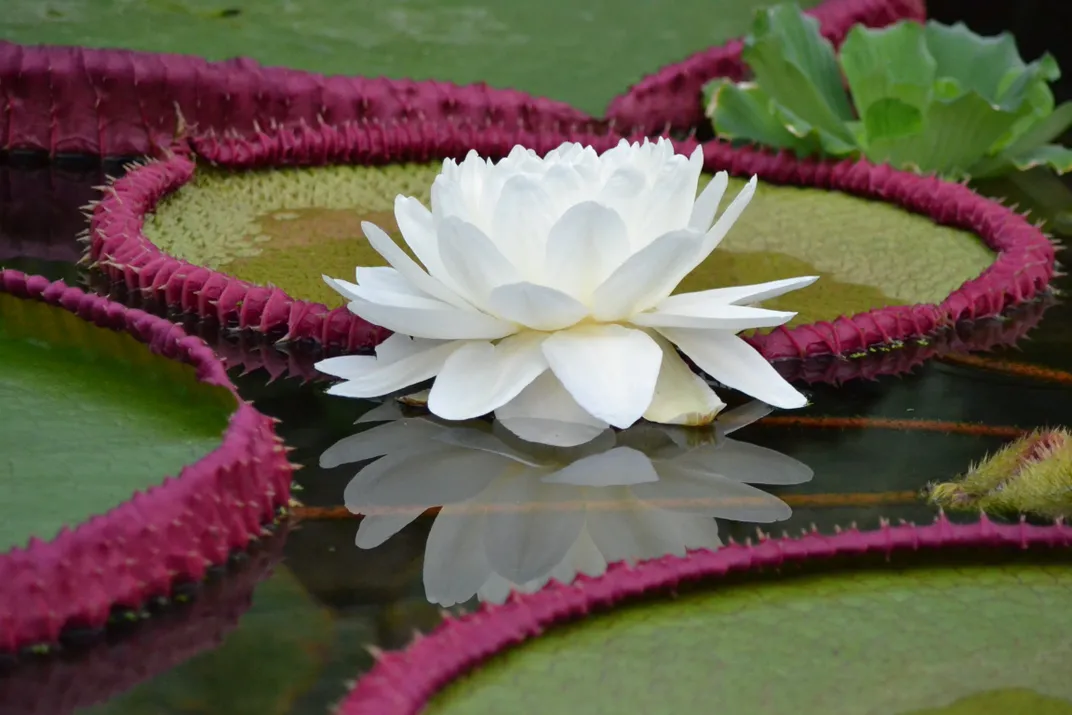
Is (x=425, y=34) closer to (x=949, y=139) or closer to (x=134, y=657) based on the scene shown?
(x=949, y=139)

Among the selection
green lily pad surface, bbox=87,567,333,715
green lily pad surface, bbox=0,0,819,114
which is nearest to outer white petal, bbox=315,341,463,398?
green lily pad surface, bbox=87,567,333,715

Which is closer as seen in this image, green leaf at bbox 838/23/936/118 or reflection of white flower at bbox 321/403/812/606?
reflection of white flower at bbox 321/403/812/606

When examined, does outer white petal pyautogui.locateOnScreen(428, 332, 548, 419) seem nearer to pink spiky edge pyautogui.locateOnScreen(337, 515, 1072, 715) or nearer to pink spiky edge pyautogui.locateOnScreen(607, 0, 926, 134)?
pink spiky edge pyautogui.locateOnScreen(337, 515, 1072, 715)

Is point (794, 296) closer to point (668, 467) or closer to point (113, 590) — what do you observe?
point (668, 467)

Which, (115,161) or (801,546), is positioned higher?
(801,546)

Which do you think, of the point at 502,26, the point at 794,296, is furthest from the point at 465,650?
the point at 502,26

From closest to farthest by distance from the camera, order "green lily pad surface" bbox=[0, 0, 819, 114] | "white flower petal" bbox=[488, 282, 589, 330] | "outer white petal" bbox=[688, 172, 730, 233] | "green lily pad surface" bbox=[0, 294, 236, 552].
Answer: "green lily pad surface" bbox=[0, 294, 236, 552]
"white flower petal" bbox=[488, 282, 589, 330]
"outer white petal" bbox=[688, 172, 730, 233]
"green lily pad surface" bbox=[0, 0, 819, 114]
